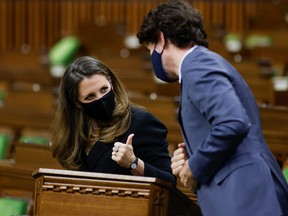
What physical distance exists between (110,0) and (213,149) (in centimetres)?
360

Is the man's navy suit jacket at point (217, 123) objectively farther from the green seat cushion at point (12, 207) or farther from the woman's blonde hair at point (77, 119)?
the green seat cushion at point (12, 207)

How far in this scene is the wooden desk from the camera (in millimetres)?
1110

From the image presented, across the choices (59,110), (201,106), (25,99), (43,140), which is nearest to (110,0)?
(25,99)

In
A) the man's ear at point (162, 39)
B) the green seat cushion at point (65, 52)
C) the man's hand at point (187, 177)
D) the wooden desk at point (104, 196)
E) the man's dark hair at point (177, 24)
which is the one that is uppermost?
the man's dark hair at point (177, 24)

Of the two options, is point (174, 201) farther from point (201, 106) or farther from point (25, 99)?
point (25, 99)

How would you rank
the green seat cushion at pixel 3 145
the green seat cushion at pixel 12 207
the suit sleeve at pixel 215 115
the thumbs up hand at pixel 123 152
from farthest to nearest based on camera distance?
the green seat cushion at pixel 3 145, the green seat cushion at pixel 12 207, the thumbs up hand at pixel 123 152, the suit sleeve at pixel 215 115

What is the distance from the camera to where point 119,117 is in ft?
4.32

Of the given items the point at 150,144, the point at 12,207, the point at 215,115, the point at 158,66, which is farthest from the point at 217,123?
the point at 12,207

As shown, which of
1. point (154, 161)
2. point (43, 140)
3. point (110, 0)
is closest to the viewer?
point (154, 161)

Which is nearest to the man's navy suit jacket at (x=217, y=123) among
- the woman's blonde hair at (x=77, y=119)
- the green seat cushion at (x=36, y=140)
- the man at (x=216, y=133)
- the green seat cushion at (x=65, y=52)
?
the man at (x=216, y=133)

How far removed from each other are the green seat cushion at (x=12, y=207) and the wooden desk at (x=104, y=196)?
32 centimetres

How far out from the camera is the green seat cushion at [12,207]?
149 cm

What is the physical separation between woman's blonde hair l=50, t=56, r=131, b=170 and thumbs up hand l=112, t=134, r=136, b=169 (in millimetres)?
92

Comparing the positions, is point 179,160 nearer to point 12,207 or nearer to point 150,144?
point 150,144
